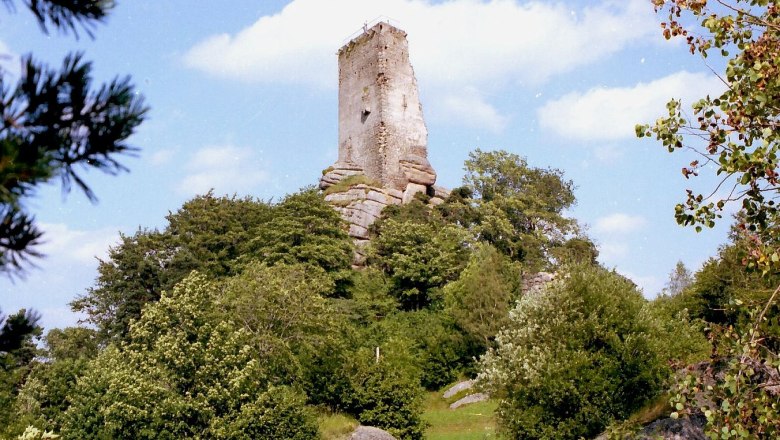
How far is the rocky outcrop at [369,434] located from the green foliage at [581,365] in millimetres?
4672

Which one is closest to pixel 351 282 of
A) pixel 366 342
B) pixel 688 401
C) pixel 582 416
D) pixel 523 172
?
pixel 366 342

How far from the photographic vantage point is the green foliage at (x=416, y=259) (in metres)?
46.0

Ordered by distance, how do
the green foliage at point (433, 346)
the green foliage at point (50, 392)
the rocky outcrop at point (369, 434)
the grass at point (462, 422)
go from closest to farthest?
the rocky outcrop at point (369, 434) → the grass at point (462, 422) → the green foliage at point (50, 392) → the green foliage at point (433, 346)

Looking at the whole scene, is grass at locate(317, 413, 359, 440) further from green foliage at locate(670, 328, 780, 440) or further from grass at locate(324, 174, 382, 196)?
grass at locate(324, 174, 382, 196)

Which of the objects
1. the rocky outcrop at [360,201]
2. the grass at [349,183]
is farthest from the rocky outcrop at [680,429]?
the grass at [349,183]

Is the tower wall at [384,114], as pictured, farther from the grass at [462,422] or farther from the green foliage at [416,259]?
the grass at [462,422]

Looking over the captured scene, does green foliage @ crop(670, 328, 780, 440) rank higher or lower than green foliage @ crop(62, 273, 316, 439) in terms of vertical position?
lower

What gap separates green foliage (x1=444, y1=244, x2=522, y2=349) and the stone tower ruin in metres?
13.8

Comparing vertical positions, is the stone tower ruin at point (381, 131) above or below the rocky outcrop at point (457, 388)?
above

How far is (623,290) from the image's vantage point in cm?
2228

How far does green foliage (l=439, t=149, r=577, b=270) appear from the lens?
52562 millimetres

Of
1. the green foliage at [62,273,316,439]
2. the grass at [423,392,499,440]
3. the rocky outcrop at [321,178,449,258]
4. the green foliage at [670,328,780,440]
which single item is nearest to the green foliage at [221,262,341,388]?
the green foliage at [62,273,316,439]

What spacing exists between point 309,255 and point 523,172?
25667mm

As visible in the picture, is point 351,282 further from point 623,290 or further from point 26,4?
point 26,4
